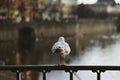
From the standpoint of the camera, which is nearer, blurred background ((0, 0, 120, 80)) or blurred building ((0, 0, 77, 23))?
blurred background ((0, 0, 120, 80))

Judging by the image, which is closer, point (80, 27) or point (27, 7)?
point (27, 7)

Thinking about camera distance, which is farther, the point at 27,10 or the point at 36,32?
the point at 27,10

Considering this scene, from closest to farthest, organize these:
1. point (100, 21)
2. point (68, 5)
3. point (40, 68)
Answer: point (40, 68) < point (100, 21) < point (68, 5)

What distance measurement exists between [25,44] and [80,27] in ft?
43.9

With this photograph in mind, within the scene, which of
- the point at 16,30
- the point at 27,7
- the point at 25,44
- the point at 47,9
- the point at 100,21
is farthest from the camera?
the point at 100,21

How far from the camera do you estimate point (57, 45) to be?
9.14 feet

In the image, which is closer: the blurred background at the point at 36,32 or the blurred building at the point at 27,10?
the blurred background at the point at 36,32

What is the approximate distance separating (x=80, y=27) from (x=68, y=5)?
488 inches

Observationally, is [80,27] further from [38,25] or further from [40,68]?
[40,68]

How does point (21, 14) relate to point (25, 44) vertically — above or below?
above

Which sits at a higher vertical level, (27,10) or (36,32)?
(27,10)

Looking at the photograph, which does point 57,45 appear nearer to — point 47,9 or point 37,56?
point 37,56

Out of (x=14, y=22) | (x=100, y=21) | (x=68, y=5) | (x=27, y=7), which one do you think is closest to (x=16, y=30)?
(x=14, y=22)

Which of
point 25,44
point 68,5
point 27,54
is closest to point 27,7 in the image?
point 25,44
